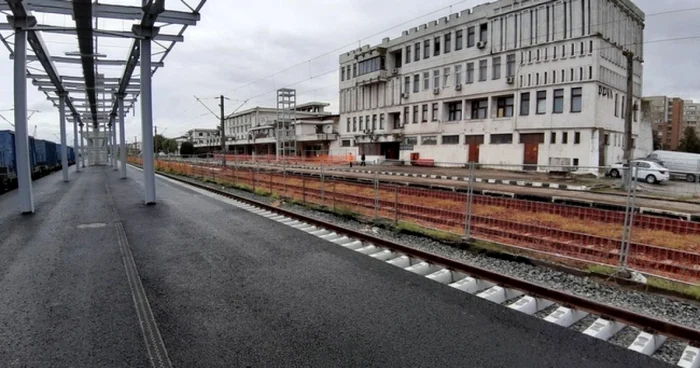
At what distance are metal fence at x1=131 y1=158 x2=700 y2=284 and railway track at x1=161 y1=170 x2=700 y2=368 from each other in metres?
1.45

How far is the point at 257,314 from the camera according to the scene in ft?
15.1

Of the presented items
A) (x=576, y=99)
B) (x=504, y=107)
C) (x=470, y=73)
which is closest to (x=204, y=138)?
(x=470, y=73)

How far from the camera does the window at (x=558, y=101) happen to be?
33.1 m

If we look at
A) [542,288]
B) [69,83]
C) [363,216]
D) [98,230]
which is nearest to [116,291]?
[98,230]

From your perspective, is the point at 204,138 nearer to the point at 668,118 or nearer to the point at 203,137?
the point at 203,137

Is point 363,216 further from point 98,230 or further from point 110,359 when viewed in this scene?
point 110,359

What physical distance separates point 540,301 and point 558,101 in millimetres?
33107

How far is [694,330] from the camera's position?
13.3 ft

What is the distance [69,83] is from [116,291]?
24940 millimetres

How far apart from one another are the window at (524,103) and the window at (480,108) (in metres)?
3.74

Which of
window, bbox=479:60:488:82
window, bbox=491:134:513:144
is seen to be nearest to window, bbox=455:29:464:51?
window, bbox=479:60:488:82

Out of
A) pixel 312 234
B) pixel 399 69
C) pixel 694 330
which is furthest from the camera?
pixel 399 69

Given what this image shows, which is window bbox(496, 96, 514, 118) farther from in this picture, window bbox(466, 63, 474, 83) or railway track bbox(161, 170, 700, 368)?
railway track bbox(161, 170, 700, 368)

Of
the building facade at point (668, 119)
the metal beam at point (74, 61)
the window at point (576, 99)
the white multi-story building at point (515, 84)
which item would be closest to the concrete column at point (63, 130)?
the metal beam at point (74, 61)
